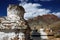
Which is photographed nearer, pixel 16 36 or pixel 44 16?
pixel 16 36

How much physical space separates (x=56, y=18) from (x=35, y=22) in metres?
1.73

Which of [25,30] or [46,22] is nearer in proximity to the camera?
[25,30]

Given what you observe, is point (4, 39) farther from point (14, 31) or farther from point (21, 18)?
point (21, 18)

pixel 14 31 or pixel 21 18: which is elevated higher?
pixel 21 18

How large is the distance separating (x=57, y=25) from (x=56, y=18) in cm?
61

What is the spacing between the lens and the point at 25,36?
6.15ft

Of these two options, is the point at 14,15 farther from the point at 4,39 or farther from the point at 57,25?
the point at 57,25

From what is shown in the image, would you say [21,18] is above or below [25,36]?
above

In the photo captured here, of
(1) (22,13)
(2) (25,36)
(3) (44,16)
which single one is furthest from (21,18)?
(3) (44,16)

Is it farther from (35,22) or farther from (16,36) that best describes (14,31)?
(35,22)

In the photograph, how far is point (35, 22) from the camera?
1202 centimetres

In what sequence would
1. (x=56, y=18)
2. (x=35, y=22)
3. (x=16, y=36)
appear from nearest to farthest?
(x=16, y=36)
(x=35, y=22)
(x=56, y=18)

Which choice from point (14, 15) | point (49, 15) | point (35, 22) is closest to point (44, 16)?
point (49, 15)

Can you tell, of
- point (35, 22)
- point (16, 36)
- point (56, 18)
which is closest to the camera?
point (16, 36)
